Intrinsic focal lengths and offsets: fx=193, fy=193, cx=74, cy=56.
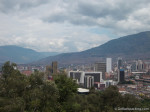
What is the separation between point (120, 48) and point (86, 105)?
607 ft

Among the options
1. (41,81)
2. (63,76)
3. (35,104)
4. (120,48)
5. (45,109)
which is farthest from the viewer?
(120,48)

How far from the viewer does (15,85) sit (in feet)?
29.7

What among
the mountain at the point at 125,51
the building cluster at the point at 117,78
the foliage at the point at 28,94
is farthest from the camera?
the mountain at the point at 125,51

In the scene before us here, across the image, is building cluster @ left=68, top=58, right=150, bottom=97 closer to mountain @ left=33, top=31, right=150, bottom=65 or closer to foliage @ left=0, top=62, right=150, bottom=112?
foliage @ left=0, top=62, right=150, bottom=112

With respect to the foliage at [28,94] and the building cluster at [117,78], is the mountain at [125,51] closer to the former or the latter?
the building cluster at [117,78]

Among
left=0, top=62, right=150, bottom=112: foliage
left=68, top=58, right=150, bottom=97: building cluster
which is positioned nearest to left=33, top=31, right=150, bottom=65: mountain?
left=68, top=58, right=150, bottom=97: building cluster

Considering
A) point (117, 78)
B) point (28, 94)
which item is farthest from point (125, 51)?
point (28, 94)

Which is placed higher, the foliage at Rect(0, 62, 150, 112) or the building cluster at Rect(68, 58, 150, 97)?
the foliage at Rect(0, 62, 150, 112)

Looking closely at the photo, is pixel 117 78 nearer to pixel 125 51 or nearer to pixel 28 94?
pixel 28 94

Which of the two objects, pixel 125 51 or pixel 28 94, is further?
pixel 125 51

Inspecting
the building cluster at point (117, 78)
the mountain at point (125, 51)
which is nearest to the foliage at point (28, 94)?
the building cluster at point (117, 78)

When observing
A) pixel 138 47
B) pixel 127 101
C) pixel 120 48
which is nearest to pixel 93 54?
pixel 120 48

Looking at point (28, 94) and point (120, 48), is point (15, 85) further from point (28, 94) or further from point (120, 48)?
point (120, 48)

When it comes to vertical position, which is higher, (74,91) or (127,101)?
(74,91)
